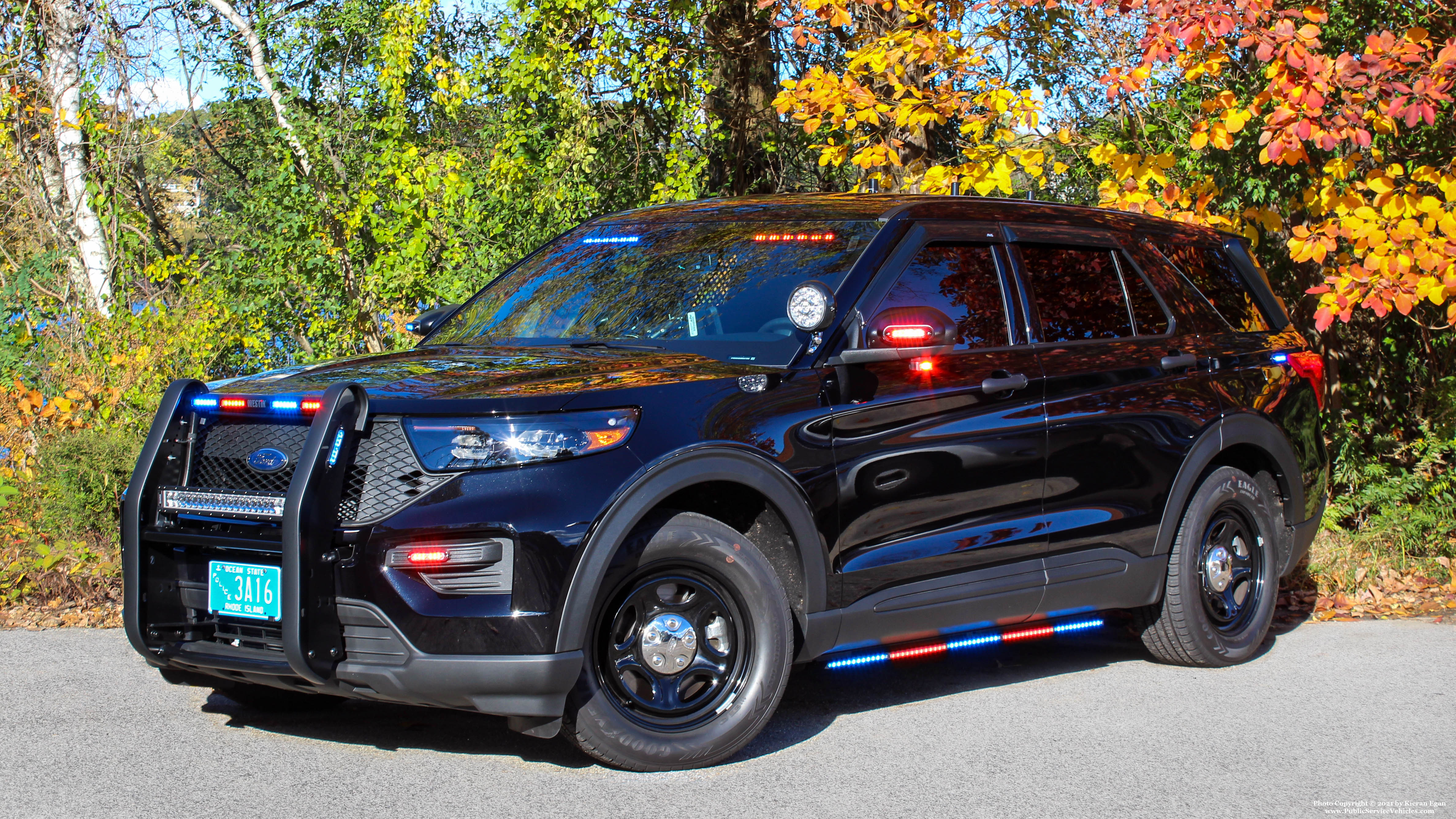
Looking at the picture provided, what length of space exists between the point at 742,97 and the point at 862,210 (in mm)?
7242

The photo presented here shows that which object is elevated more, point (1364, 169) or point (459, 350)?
point (1364, 169)

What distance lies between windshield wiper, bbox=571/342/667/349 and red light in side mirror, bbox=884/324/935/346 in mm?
801

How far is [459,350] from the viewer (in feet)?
17.2

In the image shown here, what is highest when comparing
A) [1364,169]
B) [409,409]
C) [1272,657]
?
[1364,169]

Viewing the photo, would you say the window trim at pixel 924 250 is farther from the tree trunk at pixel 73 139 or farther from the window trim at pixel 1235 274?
the tree trunk at pixel 73 139

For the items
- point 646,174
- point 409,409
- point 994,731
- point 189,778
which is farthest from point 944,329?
point 646,174

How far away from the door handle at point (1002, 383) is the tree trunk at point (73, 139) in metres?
9.60

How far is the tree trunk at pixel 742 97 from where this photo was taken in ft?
38.3

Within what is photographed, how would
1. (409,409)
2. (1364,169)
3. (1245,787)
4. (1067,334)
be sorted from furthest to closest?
1. (1364,169)
2. (1067,334)
3. (1245,787)
4. (409,409)

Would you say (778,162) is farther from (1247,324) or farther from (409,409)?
(409,409)

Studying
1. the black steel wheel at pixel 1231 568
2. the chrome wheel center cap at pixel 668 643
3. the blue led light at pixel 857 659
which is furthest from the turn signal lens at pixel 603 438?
the black steel wheel at pixel 1231 568

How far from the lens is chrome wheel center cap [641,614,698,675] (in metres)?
4.44

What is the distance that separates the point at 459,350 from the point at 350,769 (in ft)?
5.18

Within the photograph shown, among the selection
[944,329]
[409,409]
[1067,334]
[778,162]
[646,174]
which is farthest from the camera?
[778,162]
